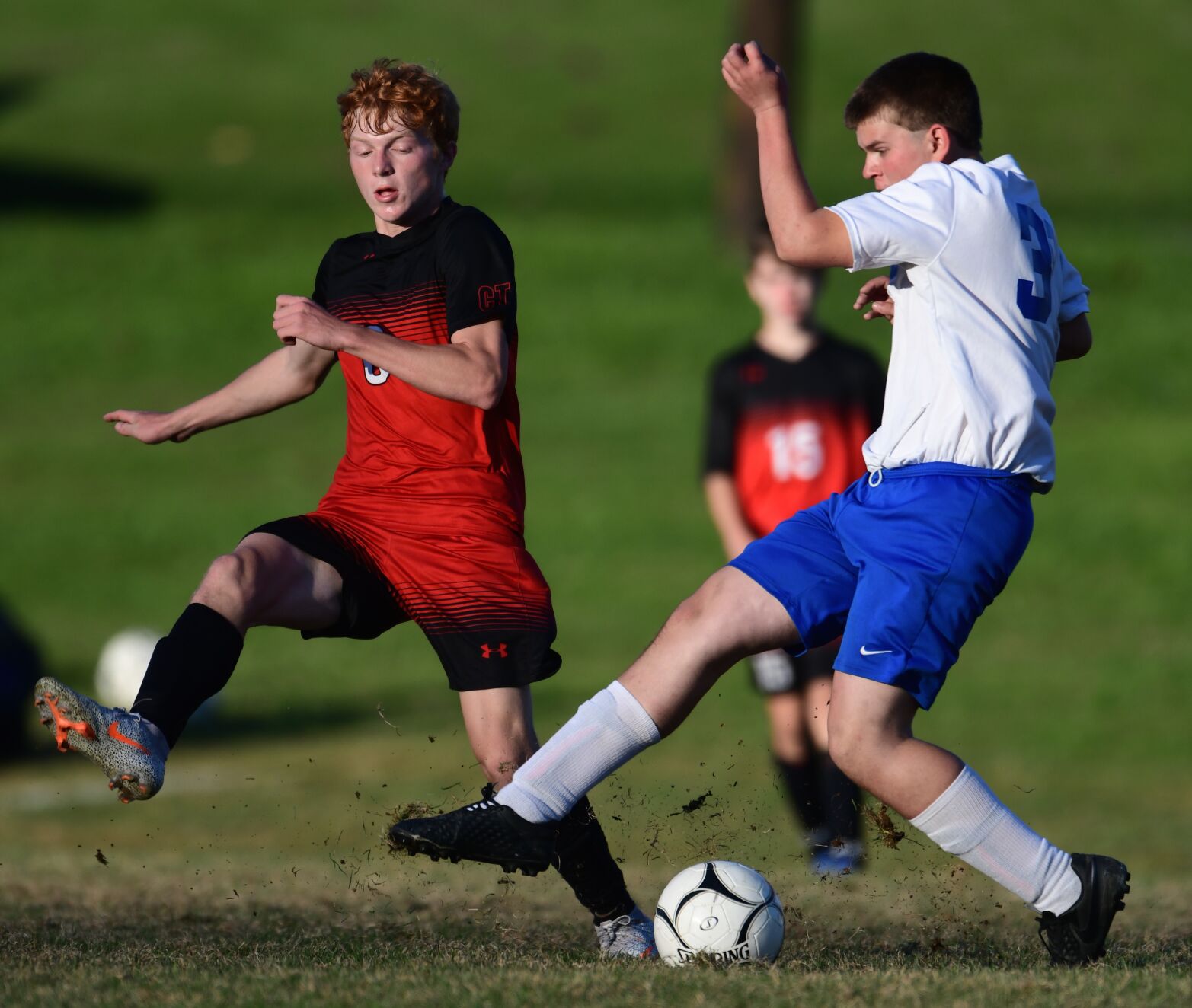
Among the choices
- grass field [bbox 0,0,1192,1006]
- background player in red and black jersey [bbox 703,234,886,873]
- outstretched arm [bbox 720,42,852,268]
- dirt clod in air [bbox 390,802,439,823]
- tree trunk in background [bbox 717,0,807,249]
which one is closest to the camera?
outstretched arm [bbox 720,42,852,268]

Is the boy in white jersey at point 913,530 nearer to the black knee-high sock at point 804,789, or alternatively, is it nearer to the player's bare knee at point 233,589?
the player's bare knee at point 233,589

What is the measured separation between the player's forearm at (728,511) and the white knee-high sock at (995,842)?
3.11 meters

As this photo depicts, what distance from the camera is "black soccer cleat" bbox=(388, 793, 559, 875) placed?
14.4 ft

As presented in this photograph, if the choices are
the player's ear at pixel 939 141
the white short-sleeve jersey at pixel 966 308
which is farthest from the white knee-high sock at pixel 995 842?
the player's ear at pixel 939 141

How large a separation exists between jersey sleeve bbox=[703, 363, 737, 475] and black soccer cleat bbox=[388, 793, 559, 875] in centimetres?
347

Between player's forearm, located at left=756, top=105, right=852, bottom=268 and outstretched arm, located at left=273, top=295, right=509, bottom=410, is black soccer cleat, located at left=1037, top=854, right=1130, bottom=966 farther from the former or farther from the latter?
outstretched arm, located at left=273, top=295, right=509, bottom=410

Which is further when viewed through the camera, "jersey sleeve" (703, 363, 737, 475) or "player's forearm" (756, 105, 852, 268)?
"jersey sleeve" (703, 363, 737, 475)

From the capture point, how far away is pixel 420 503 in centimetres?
499

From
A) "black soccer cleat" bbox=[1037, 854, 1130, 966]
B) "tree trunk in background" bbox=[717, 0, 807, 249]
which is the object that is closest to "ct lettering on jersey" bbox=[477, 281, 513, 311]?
"black soccer cleat" bbox=[1037, 854, 1130, 966]

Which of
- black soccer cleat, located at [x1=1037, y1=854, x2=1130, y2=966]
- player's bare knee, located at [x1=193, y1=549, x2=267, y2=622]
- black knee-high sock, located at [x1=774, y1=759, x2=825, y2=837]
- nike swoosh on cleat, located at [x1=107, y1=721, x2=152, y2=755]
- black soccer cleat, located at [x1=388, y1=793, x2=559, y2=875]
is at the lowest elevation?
black knee-high sock, located at [x1=774, y1=759, x2=825, y2=837]

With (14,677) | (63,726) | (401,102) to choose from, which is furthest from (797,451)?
(14,677)

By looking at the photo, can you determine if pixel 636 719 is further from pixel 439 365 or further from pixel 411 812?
pixel 439 365

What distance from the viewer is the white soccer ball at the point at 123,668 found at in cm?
1209

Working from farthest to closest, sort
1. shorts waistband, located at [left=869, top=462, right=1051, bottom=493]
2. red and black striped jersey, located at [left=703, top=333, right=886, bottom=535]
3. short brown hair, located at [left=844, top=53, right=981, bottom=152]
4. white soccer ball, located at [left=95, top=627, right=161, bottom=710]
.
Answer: white soccer ball, located at [left=95, top=627, right=161, bottom=710] → red and black striped jersey, located at [left=703, top=333, right=886, bottom=535] → short brown hair, located at [left=844, top=53, right=981, bottom=152] → shorts waistband, located at [left=869, top=462, right=1051, bottom=493]
